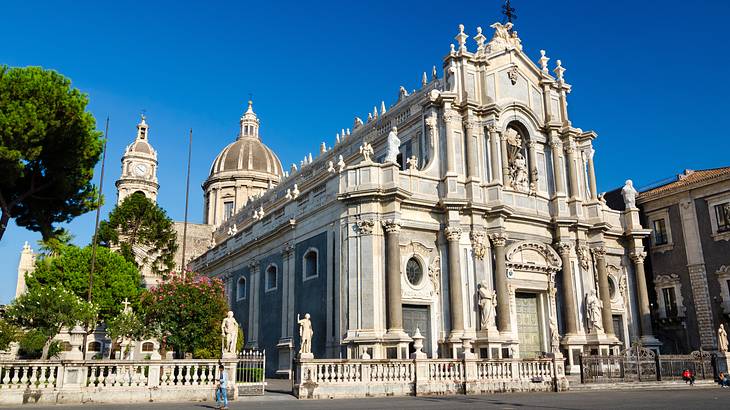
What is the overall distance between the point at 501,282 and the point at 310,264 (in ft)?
30.5

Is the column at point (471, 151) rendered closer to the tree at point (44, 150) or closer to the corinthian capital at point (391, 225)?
the corinthian capital at point (391, 225)

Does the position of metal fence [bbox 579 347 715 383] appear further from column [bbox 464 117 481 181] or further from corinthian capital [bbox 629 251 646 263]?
column [bbox 464 117 481 181]

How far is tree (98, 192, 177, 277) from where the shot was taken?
49.9m

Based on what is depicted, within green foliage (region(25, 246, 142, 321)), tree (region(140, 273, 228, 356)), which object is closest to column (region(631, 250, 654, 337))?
tree (region(140, 273, 228, 356))

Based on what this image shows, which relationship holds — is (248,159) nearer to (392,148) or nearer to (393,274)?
(392,148)

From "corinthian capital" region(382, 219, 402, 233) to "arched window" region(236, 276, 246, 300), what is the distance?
15036mm

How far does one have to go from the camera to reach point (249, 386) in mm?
20562

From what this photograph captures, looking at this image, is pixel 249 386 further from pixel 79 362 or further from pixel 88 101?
pixel 88 101

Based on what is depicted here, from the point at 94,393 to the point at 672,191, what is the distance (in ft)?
106

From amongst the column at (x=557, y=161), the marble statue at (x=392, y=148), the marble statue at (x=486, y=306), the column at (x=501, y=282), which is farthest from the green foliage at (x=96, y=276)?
the column at (x=557, y=161)

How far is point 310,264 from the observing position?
30.6m

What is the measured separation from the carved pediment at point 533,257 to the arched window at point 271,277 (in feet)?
42.3

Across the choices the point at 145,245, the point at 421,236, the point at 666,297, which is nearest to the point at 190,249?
the point at 145,245

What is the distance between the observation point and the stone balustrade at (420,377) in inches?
771
